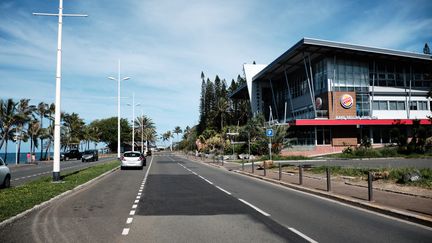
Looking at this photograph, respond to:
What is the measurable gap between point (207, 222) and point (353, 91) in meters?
54.3

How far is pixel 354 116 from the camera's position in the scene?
188 feet

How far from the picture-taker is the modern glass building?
55.5 m

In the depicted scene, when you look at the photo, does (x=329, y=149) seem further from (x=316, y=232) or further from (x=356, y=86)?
(x=316, y=232)

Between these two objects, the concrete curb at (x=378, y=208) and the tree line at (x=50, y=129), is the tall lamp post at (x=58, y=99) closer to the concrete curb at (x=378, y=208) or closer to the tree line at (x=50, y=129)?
the concrete curb at (x=378, y=208)

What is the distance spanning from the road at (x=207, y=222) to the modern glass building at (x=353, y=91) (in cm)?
4241

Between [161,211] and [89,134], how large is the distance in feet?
299

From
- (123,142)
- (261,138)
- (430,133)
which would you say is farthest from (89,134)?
(430,133)

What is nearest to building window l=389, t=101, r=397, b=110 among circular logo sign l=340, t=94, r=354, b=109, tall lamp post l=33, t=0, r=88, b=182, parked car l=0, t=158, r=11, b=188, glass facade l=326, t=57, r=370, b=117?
glass facade l=326, t=57, r=370, b=117

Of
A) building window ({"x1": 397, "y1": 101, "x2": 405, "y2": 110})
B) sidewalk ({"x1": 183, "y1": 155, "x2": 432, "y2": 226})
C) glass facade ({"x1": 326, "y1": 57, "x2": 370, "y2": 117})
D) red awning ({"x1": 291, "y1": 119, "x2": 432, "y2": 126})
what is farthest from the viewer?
building window ({"x1": 397, "y1": 101, "x2": 405, "y2": 110})

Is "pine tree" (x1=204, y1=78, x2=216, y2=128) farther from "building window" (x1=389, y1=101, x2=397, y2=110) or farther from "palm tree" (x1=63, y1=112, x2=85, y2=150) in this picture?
"building window" (x1=389, y1=101, x2=397, y2=110)

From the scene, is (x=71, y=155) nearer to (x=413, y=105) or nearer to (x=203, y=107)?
(x=203, y=107)

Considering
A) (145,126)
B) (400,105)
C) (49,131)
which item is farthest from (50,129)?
(400,105)

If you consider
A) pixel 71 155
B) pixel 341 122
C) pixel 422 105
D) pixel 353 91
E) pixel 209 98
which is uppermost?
pixel 209 98

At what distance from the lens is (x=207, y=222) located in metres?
9.02
